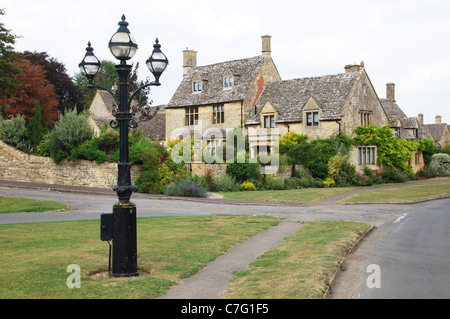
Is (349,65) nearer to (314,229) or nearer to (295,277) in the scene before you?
(314,229)

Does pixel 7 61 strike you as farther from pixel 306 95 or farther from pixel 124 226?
pixel 124 226

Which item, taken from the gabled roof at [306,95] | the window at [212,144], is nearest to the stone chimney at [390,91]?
the gabled roof at [306,95]

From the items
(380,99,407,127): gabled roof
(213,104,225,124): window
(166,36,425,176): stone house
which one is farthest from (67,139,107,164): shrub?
(380,99,407,127): gabled roof

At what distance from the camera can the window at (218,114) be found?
160 ft

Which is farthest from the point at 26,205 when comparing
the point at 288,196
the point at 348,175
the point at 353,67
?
the point at 353,67

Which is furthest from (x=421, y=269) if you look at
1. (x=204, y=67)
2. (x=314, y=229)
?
(x=204, y=67)

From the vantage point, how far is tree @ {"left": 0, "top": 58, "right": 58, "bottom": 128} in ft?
147

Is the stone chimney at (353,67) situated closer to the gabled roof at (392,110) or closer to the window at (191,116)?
the gabled roof at (392,110)

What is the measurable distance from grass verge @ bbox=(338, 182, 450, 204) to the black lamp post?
67.0ft

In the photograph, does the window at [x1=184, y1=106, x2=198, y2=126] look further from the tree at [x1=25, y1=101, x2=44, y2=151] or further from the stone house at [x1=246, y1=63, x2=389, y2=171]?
the tree at [x1=25, y1=101, x2=44, y2=151]

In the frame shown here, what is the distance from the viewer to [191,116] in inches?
2031

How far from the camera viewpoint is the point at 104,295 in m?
7.98

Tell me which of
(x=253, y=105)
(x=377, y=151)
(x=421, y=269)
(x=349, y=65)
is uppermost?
(x=349, y=65)

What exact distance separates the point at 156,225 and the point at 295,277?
8.59 m
